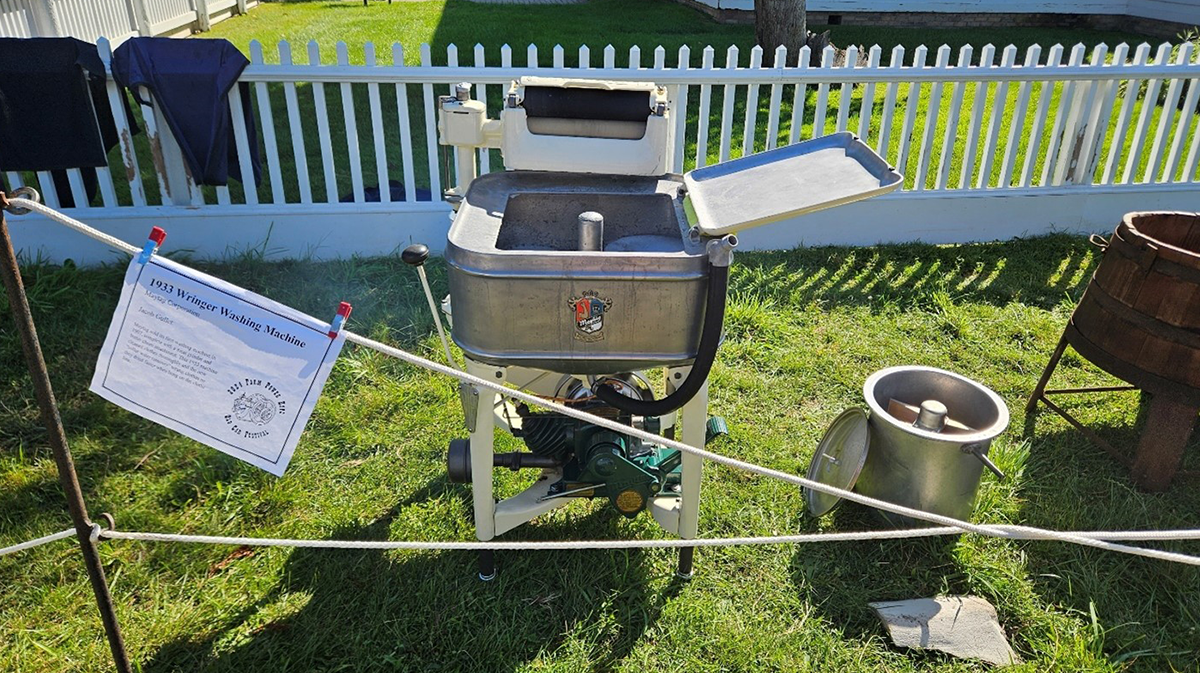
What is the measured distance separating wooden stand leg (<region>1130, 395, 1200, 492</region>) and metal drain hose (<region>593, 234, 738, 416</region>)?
7.01 ft

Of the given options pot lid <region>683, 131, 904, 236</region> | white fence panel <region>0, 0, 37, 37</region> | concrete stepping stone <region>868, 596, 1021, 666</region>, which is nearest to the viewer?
pot lid <region>683, 131, 904, 236</region>

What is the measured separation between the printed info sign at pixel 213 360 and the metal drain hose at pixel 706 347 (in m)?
0.83

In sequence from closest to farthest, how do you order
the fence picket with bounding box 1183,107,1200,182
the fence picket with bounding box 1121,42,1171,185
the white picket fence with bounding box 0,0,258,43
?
the fence picket with bounding box 1121,42,1171,185, the fence picket with bounding box 1183,107,1200,182, the white picket fence with bounding box 0,0,258,43

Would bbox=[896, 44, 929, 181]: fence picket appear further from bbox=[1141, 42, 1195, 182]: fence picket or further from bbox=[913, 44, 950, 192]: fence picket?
bbox=[1141, 42, 1195, 182]: fence picket

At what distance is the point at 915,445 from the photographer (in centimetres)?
281

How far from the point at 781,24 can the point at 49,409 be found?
8.68 metres

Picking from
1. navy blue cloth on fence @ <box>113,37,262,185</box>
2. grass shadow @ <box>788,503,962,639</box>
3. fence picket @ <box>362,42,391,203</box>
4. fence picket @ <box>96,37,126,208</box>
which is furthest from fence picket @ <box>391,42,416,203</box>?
grass shadow @ <box>788,503,962,639</box>

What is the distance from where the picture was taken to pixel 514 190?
261cm

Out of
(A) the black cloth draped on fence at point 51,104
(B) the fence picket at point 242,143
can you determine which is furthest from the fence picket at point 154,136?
(B) the fence picket at point 242,143

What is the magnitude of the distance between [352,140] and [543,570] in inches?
129

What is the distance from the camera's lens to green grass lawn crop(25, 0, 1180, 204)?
6.87m

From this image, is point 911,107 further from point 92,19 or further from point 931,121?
point 92,19

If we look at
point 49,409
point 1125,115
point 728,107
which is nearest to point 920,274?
point 728,107

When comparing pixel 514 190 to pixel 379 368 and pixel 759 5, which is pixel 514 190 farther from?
pixel 759 5
